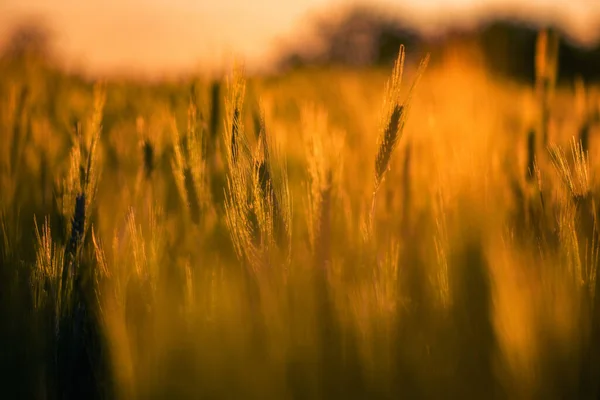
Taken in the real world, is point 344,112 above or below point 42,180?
above

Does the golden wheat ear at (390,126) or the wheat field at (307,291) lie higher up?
the golden wheat ear at (390,126)

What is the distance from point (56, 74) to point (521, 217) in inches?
69.7

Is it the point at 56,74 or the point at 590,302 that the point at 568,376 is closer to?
the point at 590,302

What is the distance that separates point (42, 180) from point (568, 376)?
2.07 feet

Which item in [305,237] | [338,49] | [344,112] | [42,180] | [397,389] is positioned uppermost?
[338,49]

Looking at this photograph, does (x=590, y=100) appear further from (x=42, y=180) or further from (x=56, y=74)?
(x=56, y=74)

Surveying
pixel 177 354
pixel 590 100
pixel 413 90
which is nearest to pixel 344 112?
pixel 590 100

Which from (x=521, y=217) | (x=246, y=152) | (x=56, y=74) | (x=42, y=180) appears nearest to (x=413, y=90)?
(x=246, y=152)

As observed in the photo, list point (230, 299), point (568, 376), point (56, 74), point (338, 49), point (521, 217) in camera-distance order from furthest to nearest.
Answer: point (338, 49) < point (56, 74) < point (521, 217) < point (230, 299) < point (568, 376)

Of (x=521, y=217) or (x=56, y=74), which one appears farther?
(x=56, y=74)

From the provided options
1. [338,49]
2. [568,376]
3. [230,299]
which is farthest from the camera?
[338,49]

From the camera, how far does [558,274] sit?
0.41 m

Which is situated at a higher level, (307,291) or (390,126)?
(390,126)

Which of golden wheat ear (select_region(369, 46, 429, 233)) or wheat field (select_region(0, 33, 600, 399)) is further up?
golden wheat ear (select_region(369, 46, 429, 233))
